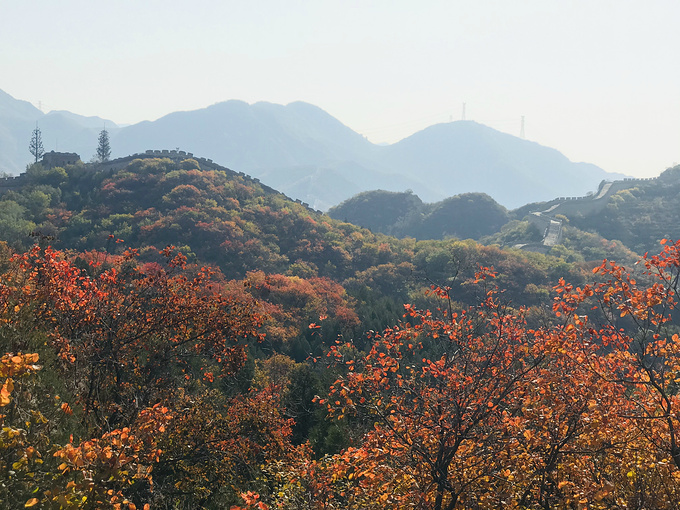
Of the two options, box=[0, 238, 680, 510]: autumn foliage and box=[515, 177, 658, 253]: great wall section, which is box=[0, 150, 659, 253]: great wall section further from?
box=[0, 238, 680, 510]: autumn foliage

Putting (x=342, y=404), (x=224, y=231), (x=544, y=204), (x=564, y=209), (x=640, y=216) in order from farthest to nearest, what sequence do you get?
(x=544, y=204) < (x=564, y=209) < (x=640, y=216) < (x=224, y=231) < (x=342, y=404)

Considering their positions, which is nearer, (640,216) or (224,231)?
(224,231)

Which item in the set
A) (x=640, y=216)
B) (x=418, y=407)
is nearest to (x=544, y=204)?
(x=640, y=216)

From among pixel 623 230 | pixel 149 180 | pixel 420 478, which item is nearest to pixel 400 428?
pixel 420 478

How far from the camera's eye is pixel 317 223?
106562 mm

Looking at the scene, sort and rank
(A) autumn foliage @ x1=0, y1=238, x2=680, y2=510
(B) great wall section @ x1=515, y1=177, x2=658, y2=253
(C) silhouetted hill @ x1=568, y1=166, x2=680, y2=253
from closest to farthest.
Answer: (A) autumn foliage @ x1=0, y1=238, x2=680, y2=510 < (B) great wall section @ x1=515, y1=177, x2=658, y2=253 < (C) silhouetted hill @ x1=568, y1=166, x2=680, y2=253

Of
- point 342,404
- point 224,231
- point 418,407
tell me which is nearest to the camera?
point 418,407

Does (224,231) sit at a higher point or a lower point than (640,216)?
lower

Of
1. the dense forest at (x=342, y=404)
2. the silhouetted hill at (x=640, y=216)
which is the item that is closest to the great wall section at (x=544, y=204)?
the silhouetted hill at (x=640, y=216)

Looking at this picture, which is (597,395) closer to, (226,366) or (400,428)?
(400,428)

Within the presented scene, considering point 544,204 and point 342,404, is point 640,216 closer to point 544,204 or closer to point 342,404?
point 544,204

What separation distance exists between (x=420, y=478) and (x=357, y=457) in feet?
4.93

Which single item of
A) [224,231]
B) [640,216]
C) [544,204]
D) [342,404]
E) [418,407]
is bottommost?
[342,404]

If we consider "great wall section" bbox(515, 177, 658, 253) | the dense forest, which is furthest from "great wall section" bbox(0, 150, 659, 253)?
the dense forest
